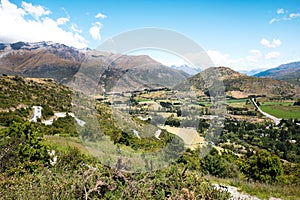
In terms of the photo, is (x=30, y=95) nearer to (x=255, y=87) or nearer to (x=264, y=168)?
(x=264, y=168)

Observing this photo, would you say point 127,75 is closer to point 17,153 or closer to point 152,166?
point 152,166

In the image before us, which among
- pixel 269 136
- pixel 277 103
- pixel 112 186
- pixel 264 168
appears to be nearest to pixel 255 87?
pixel 277 103

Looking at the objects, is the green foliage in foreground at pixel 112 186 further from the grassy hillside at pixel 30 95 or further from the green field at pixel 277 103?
the green field at pixel 277 103

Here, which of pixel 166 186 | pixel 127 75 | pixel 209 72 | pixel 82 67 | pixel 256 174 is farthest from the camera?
pixel 256 174

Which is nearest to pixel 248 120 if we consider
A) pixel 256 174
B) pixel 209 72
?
pixel 256 174

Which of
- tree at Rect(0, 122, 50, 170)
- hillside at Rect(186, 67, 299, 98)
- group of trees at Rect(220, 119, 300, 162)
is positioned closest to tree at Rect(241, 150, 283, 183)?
tree at Rect(0, 122, 50, 170)

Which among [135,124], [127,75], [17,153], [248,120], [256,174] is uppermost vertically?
[127,75]

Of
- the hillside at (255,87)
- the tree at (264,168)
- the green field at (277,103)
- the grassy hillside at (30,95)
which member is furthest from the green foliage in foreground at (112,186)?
the hillside at (255,87)

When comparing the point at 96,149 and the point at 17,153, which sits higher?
the point at 96,149

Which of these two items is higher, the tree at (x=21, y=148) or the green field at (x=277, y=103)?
the tree at (x=21, y=148)
